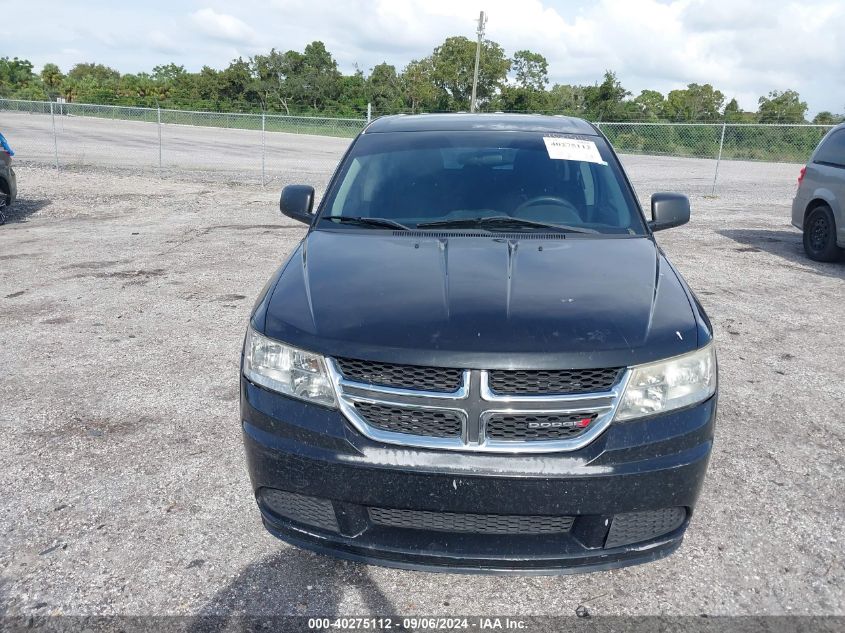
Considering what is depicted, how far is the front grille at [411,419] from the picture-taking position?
88.9 inches

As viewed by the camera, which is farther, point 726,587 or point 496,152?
point 496,152

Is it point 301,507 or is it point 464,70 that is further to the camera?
point 464,70

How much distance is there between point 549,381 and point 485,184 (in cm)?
172

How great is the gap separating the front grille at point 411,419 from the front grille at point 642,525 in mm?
608

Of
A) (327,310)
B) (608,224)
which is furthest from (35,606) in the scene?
(608,224)

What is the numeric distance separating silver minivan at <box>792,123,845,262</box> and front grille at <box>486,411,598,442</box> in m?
7.95

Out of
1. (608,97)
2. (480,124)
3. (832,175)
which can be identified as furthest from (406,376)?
(608,97)

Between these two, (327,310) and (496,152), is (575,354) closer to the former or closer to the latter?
(327,310)

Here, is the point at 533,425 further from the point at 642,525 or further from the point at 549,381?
the point at 642,525

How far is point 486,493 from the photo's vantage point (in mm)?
2232

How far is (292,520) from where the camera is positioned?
2473 millimetres

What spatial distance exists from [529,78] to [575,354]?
7075 cm

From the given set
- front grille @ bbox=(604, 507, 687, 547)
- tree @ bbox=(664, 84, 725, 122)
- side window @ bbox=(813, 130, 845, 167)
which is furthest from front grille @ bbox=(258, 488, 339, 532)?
tree @ bbox=(664, 84, 725, 122)

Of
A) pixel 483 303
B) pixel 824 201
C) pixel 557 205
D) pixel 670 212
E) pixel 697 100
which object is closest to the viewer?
pixel 483 303
